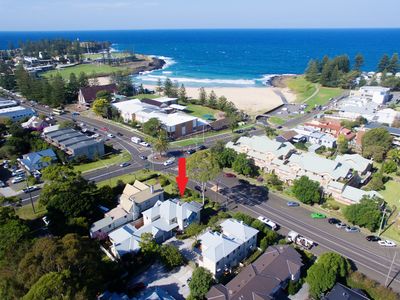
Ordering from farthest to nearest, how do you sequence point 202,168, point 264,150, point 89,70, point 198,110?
point 89,70
point 198,110
point 264,150
point 202,168

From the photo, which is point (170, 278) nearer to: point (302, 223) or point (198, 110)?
point (302, 223)

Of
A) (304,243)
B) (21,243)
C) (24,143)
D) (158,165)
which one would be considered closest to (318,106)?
(158,165)

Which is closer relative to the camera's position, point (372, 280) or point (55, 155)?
point (372, 280)

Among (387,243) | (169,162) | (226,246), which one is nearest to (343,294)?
(226,246)

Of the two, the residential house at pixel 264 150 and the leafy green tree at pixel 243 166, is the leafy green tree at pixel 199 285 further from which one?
the residential house at pixel 264 150

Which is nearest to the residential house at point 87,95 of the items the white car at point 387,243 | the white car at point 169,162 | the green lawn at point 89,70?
the white car at point 169,162

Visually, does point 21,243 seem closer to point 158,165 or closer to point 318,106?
point 158,165

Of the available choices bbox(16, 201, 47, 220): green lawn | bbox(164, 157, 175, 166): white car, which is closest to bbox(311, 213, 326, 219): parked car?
bbox(164, 157, 175, 166): white car
